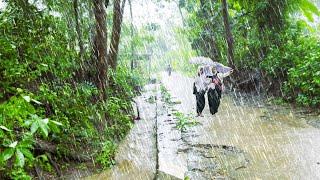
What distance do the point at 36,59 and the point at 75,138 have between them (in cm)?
183

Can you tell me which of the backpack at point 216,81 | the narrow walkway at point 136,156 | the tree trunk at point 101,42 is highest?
the tree trunk at point 101,42

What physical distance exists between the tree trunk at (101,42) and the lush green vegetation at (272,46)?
4705 mm

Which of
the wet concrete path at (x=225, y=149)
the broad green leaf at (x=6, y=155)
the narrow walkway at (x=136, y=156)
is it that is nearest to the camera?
the broad green leaf at (x=6, y=155)

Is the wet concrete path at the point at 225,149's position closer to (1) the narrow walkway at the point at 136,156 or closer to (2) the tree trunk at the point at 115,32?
(1) the narrow walkway at the point at 136,156

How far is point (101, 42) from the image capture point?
29.3ft

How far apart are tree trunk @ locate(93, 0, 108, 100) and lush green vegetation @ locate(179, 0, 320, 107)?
471 cm

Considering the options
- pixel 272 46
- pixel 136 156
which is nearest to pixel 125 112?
pixel 136 156

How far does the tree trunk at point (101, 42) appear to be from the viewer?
8750 mm

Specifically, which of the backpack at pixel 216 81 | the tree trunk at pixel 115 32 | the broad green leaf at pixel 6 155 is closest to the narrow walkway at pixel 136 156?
the backpack at pixel 216 81

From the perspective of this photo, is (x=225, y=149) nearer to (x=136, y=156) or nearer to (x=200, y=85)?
(x=136, y=156)

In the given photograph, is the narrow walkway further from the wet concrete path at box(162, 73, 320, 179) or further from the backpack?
the backpack

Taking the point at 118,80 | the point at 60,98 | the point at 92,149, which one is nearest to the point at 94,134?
the point at 92,149

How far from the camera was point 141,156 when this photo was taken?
8.12m

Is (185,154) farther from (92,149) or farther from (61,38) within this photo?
(61,38)
